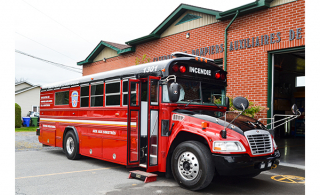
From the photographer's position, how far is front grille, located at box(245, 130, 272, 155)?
5293 millimetres

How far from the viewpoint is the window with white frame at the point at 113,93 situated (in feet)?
24.4

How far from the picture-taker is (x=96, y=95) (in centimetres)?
830

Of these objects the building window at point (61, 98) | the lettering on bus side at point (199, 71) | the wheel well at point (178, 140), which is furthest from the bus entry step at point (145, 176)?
the building window at point (61, 98)

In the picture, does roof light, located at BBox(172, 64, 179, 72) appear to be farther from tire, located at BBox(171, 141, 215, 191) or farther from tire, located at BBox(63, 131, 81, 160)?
tire, located at BBox(63, 131, 81, 160)

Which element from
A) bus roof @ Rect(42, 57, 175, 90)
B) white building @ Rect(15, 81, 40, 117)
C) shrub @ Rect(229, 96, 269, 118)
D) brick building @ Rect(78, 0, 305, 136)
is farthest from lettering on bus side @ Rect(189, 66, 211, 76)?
white building @ Rect(15, 81, 40, 117)

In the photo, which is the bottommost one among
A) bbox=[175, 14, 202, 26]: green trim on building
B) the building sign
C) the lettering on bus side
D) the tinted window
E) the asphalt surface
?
the asphalt surface

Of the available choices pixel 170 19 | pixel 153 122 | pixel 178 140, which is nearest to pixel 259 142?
pixel 178 140

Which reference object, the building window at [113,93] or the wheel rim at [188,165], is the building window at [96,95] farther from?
the wheel rim at [188,165]

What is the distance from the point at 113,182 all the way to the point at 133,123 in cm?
140

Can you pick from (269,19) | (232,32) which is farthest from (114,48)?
(269,19)

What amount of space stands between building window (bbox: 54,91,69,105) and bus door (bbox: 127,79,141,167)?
3.83 m

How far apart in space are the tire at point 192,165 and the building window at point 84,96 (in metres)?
3.90

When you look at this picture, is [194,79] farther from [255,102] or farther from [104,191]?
[255,102]

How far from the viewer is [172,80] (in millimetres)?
6254
